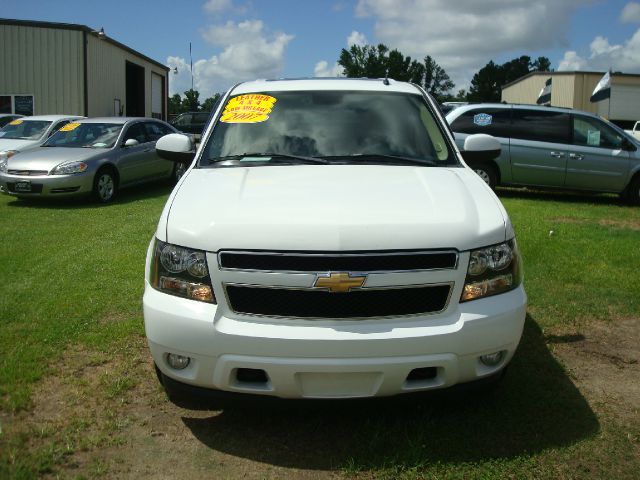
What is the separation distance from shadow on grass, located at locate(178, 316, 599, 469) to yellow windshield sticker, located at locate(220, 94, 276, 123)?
190cm

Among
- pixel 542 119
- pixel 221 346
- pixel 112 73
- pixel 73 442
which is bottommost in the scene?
pixel 73 442

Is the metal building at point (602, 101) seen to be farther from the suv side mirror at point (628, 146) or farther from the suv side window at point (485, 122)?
the suv side window at point (485, 122)

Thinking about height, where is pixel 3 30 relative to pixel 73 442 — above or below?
above

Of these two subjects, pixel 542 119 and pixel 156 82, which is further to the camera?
pixel 156 82

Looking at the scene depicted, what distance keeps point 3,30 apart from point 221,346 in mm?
26890

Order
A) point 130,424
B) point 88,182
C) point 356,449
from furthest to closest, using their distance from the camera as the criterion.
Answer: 1. point 88,182
2. point 130,424
3. point 356,449

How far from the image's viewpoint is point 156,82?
38188mm

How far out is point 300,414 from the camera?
11.1 ft

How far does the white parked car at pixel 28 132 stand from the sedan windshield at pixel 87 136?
5.21 feet

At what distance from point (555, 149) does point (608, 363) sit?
8563 millimetres

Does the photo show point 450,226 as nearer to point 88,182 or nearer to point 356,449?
point 356,449

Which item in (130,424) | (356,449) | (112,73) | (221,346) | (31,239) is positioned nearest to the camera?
(221,346)

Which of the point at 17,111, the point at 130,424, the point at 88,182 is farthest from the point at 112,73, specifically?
the point at 130,424

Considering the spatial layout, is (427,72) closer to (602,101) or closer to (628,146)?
(602,101)
